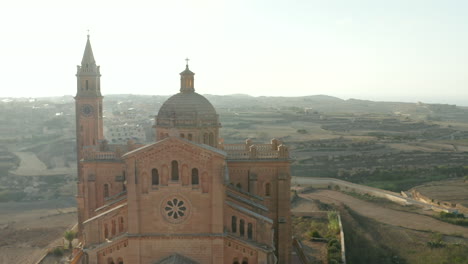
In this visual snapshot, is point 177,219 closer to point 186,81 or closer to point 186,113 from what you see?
point 186,113

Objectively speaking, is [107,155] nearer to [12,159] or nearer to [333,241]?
[333,241]

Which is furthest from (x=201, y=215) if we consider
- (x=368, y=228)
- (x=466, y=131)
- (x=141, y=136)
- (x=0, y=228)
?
(x=466, y=131)

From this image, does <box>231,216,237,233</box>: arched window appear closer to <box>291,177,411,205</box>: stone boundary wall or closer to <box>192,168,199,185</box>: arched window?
<box>192,168,199,185</box>: arched window

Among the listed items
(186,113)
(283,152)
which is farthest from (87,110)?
(283,152)

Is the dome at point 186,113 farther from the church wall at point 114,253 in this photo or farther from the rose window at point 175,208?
the church wall at point 114,253

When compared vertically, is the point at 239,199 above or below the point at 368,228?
above

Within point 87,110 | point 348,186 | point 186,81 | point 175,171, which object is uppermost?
point 186,81

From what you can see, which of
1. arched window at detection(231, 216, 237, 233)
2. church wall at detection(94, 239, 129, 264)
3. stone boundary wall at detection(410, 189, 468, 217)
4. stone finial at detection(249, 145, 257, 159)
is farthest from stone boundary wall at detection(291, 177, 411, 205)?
church wall at detection(94, 239, 129, 264)
